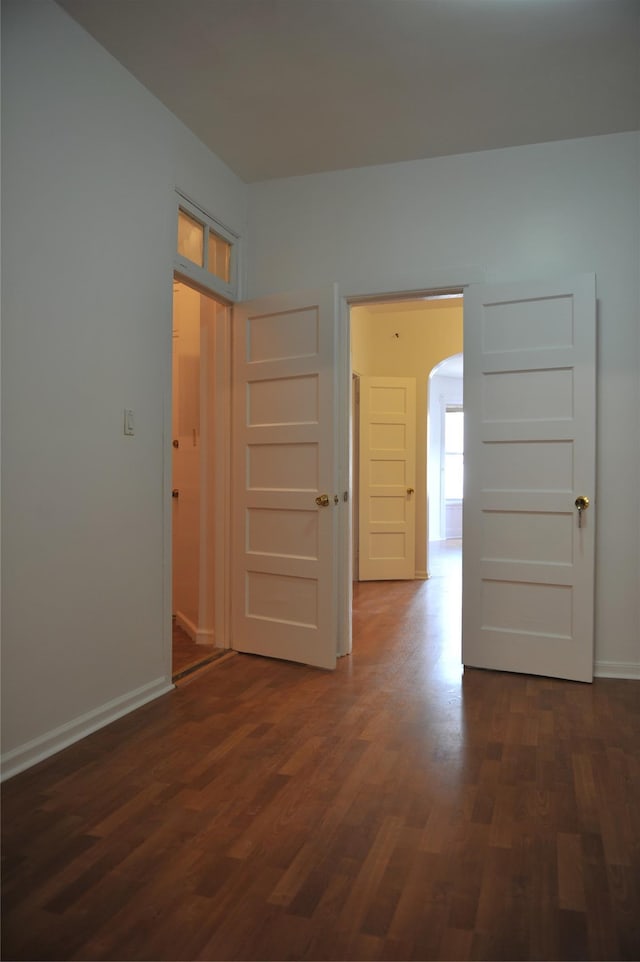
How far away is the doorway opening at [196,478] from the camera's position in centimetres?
419

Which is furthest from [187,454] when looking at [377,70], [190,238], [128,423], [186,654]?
[377,70]

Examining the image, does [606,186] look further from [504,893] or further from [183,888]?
[183,888]

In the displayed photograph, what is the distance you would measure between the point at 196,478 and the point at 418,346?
355cm

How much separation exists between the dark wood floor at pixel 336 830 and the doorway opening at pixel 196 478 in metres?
0.89

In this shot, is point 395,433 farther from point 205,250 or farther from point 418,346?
point 205,250

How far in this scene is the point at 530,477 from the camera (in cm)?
369

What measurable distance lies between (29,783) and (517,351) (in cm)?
306

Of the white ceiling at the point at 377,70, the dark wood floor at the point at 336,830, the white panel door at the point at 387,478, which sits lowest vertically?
the dark wood floor at the point at 336,830

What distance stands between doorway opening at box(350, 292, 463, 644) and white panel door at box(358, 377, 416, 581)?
1 cm

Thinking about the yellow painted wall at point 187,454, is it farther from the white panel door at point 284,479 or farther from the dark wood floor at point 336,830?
the dark wood floor at point 336,830

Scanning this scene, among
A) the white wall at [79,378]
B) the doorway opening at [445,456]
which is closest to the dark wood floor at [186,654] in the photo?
the white wall at [79,378]

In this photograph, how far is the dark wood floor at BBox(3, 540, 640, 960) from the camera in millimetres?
1589

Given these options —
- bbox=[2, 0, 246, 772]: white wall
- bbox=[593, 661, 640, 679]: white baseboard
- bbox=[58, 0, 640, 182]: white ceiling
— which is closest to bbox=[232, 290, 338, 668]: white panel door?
bbox=[2, 0, 246, 772]: white wall

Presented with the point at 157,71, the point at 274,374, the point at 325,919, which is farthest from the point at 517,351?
the point at 325,919
